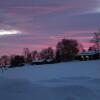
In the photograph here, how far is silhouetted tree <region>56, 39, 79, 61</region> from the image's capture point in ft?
292

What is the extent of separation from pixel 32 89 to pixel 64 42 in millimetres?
89864

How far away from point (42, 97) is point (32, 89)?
1217mm

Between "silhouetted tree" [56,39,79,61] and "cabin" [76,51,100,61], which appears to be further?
"silhouetted tree" [56,39,79,61]

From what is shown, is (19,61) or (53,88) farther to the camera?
(19,61)

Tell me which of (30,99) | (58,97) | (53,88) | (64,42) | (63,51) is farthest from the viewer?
(64,42)

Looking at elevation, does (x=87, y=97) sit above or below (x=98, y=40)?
below

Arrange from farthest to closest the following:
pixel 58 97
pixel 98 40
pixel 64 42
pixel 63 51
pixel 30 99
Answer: pixel 64 42 < pixel 63 51 < pixel 98 40 < pixel 58 97 < pixel 30 99

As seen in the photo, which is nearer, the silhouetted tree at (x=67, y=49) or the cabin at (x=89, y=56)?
the cabin at (x=89, y=56)

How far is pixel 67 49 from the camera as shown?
9831 centimetres

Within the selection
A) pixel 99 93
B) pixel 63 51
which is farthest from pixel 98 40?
pixel 99 93

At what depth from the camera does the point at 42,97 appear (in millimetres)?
12453

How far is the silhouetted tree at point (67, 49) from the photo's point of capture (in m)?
89.1

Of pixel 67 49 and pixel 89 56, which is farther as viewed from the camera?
pixel 67 49

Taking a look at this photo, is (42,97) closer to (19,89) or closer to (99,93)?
(19,89)
